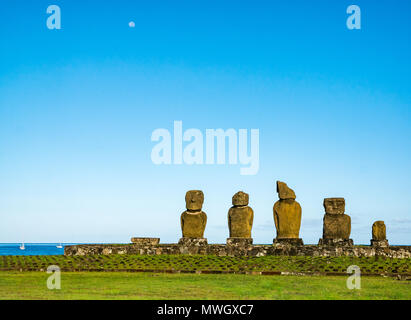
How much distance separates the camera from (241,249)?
22.2 meters

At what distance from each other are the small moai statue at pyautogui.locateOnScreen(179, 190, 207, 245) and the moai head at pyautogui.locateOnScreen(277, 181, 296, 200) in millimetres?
3802

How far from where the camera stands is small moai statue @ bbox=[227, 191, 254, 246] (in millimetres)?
23255

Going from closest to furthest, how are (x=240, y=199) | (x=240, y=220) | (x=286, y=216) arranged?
(x=286, y=216), (x=240, y=220), (x=240, y=199)

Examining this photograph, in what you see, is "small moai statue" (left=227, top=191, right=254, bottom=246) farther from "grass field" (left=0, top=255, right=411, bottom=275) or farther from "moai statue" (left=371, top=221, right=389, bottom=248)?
"moai statue" (left=371, top=221, right=389, bottom=248)

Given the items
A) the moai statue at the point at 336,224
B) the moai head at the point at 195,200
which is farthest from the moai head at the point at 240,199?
the moai statue at the point at 336,224

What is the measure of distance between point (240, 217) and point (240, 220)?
0.14 meters

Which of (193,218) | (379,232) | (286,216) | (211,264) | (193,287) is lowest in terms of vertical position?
(211,264)

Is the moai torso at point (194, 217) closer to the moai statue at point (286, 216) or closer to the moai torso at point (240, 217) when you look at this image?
the moai torso at point (240, 217)

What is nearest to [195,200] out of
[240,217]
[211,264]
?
[240,217]

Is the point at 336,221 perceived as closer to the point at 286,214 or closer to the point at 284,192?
the point at 286,214

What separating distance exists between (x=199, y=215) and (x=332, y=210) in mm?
6302

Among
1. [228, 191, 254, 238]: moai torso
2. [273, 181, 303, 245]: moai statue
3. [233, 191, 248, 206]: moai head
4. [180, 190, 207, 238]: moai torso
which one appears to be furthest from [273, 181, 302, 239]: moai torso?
[180, 190, 207, 238]: moai torso

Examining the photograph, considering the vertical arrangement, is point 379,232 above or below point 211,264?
above
